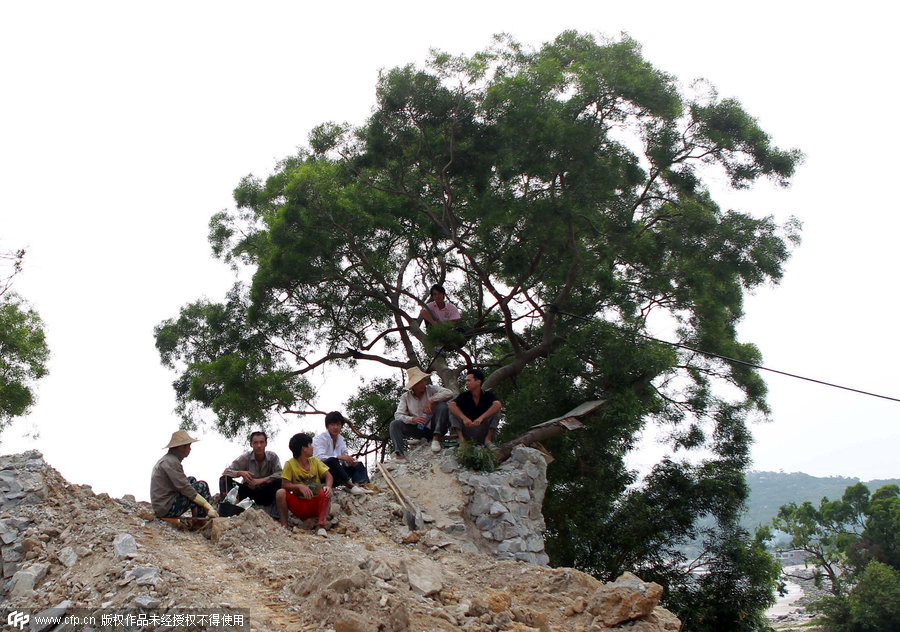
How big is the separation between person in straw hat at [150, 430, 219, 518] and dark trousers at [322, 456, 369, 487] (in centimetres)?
145

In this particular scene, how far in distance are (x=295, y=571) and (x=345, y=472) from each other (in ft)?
8.64

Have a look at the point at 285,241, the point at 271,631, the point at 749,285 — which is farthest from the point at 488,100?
the point at 271,631

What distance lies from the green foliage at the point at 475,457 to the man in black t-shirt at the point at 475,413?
0.40ft

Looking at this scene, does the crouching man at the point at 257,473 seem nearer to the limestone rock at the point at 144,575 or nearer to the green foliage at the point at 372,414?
the limestone rock at the point at 144,575

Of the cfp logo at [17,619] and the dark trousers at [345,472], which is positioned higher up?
the dark trousers at [345,472]

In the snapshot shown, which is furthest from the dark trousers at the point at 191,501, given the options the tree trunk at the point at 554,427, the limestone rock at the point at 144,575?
the tree trunk at the point at 554,427

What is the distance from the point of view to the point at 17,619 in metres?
5.31

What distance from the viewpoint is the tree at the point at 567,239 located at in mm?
10031

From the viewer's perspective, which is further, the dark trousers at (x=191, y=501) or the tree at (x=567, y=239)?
the tree at (x=567, y=239)

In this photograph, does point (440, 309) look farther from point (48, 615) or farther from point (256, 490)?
point (48, 615)

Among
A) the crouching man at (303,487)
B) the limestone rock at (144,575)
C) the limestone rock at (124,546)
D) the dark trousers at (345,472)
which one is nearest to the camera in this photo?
the limestone rock at (144,575)

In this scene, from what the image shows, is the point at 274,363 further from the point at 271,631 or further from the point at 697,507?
the point at 271,631

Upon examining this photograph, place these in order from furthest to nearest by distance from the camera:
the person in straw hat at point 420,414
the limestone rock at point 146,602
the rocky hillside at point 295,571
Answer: the person in straw hat at point 420,414 < the rocky hillside at point 295,571 < the limestone rock at point 146,602

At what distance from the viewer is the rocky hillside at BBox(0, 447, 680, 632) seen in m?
4.95
